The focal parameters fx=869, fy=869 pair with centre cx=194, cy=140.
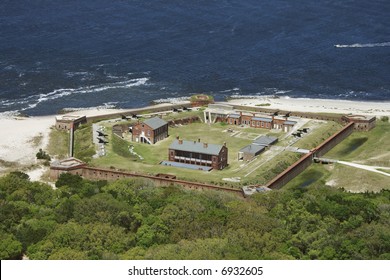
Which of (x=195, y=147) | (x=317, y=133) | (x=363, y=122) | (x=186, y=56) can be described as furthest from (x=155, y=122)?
(x=186, y=56)

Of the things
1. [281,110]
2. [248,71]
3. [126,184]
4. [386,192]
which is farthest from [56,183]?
[248,71]

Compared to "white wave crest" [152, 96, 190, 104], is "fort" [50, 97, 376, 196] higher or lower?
higher

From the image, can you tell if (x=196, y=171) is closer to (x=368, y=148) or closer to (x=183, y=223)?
(x=368, y=148)

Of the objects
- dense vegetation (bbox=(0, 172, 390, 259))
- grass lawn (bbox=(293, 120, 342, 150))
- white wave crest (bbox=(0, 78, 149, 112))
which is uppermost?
dense vegetation (bbox=(0, 172, 390, 259))

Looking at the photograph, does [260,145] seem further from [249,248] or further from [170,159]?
[249,248]

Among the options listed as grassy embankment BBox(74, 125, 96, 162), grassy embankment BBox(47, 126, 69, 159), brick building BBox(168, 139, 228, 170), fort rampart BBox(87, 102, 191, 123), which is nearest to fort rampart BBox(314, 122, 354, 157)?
brick building BBox(168, 139, 228, 170)

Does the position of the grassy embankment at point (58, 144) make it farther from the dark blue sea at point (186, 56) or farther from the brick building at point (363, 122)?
the brick building at point (363, 122)

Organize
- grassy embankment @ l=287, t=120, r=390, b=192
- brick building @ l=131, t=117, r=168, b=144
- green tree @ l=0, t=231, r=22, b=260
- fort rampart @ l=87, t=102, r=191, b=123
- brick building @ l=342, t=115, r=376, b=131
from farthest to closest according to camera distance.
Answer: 1. fort rampart @ l=87, t=102, r=191, b=123
2. brick building @ l=342, t=115, r=376, b=131
3. brick building @ l=131, t=117, r=168, b=144
4. grassy embankment @ l=287, t=120, r=390, b=192
5. green tree @ l=0, t=231, r=22, b=260

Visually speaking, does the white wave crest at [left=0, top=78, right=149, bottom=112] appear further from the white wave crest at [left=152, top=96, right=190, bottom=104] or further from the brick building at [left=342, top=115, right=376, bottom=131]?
the brick building at [left=342, top=115, right=376, bottom=131]
